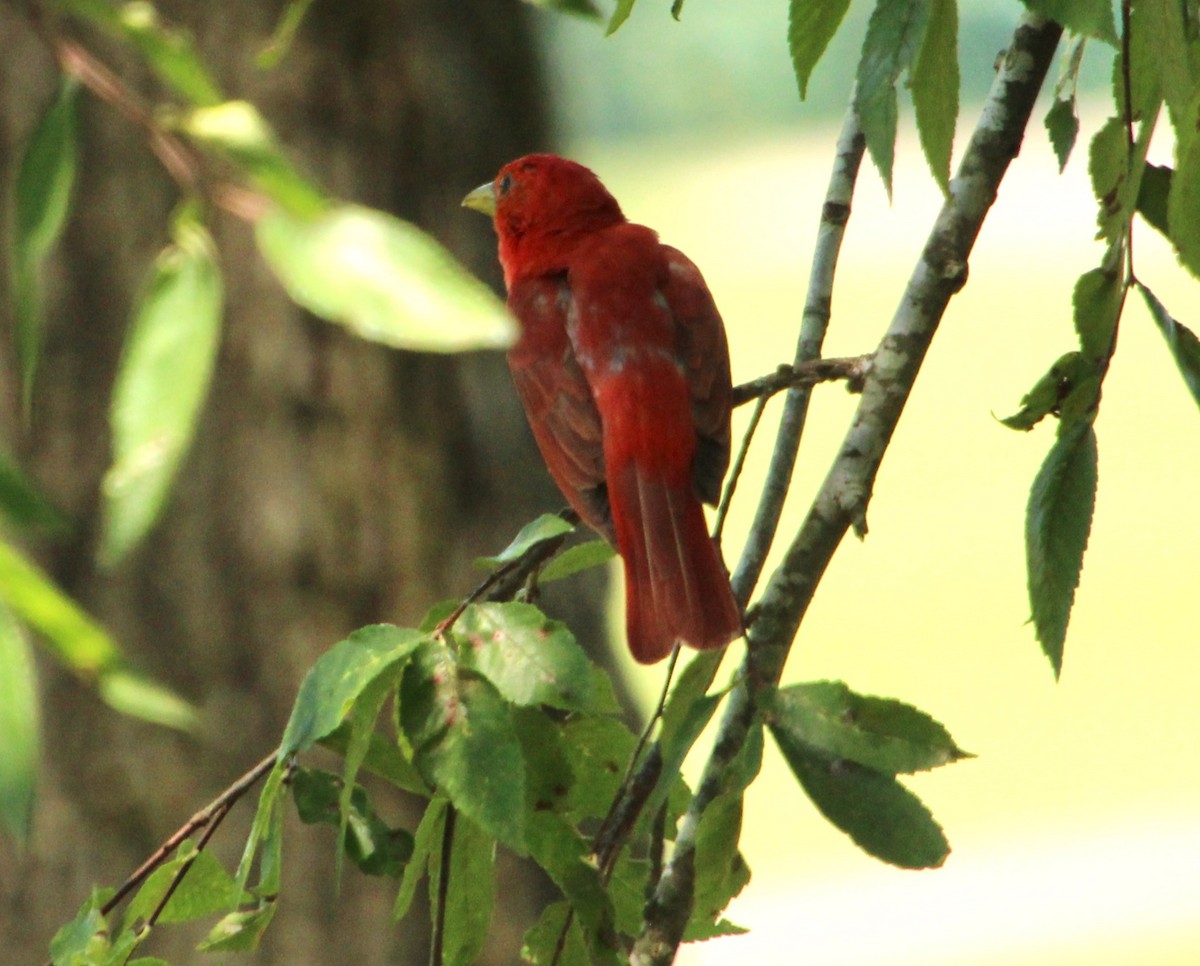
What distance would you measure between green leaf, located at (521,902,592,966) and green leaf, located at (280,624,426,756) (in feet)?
1.03

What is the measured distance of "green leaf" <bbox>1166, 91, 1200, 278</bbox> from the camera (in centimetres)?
167

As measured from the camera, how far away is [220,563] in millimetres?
4504

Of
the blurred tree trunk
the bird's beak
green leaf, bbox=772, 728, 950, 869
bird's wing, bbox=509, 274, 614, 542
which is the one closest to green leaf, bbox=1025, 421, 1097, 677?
green leaf, bbox=772, 728, 950, 869

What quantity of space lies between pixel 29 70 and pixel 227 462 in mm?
1166

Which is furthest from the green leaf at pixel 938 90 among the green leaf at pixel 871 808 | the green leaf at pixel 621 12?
the green leaf at pixel 871 808

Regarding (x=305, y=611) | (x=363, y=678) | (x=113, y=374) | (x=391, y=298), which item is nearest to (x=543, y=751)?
(x=363, y=678)

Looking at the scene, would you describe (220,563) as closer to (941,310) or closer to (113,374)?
(113,374)

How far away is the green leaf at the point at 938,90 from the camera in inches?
66.1

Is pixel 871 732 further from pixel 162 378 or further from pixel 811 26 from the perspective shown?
pixel 162 378

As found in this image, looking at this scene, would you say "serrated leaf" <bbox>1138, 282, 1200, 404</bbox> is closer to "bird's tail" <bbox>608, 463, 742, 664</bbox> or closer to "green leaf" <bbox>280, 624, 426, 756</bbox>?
"bird's tail" <bbox>608, 463, 742, 664</bbox>

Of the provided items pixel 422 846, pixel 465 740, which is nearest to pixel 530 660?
pixel 465 740

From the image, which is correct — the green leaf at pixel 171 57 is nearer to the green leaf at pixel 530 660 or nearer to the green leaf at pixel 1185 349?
the green leaf at pixel 530 660

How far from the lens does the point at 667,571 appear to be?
2.53m

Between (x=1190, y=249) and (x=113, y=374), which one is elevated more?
(x=113, y=374)
